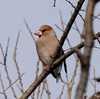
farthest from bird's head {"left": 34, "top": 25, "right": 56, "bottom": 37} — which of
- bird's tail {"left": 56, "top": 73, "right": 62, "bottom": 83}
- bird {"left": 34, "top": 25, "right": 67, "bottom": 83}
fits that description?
bird's tail {"left": 56, "top": 73, "right": 62, "bottom": 83}

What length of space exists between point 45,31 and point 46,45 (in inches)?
22.0

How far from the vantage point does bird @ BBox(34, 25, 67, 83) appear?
4.78 metres

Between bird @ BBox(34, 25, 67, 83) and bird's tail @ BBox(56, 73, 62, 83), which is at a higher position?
bird @ BBox(34, 25, 67, 83)

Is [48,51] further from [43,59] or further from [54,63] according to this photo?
[54,63]

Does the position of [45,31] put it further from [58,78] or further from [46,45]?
[58,78]

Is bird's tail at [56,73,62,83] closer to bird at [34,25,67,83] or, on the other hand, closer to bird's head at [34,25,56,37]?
bird at [34,25,67,83]

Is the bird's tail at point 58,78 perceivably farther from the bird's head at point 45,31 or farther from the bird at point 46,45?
the bird's head at point 45,31

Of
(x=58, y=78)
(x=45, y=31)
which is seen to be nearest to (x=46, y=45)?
(x=45, y=31)

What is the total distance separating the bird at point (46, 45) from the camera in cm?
478

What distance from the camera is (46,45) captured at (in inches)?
192

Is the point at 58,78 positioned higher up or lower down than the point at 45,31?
lower down

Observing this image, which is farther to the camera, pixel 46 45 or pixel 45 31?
pixel 45 31

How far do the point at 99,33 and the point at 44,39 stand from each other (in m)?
2.34

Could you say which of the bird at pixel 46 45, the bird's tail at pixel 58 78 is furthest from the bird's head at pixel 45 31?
the bird's tail at pixel 58 78
